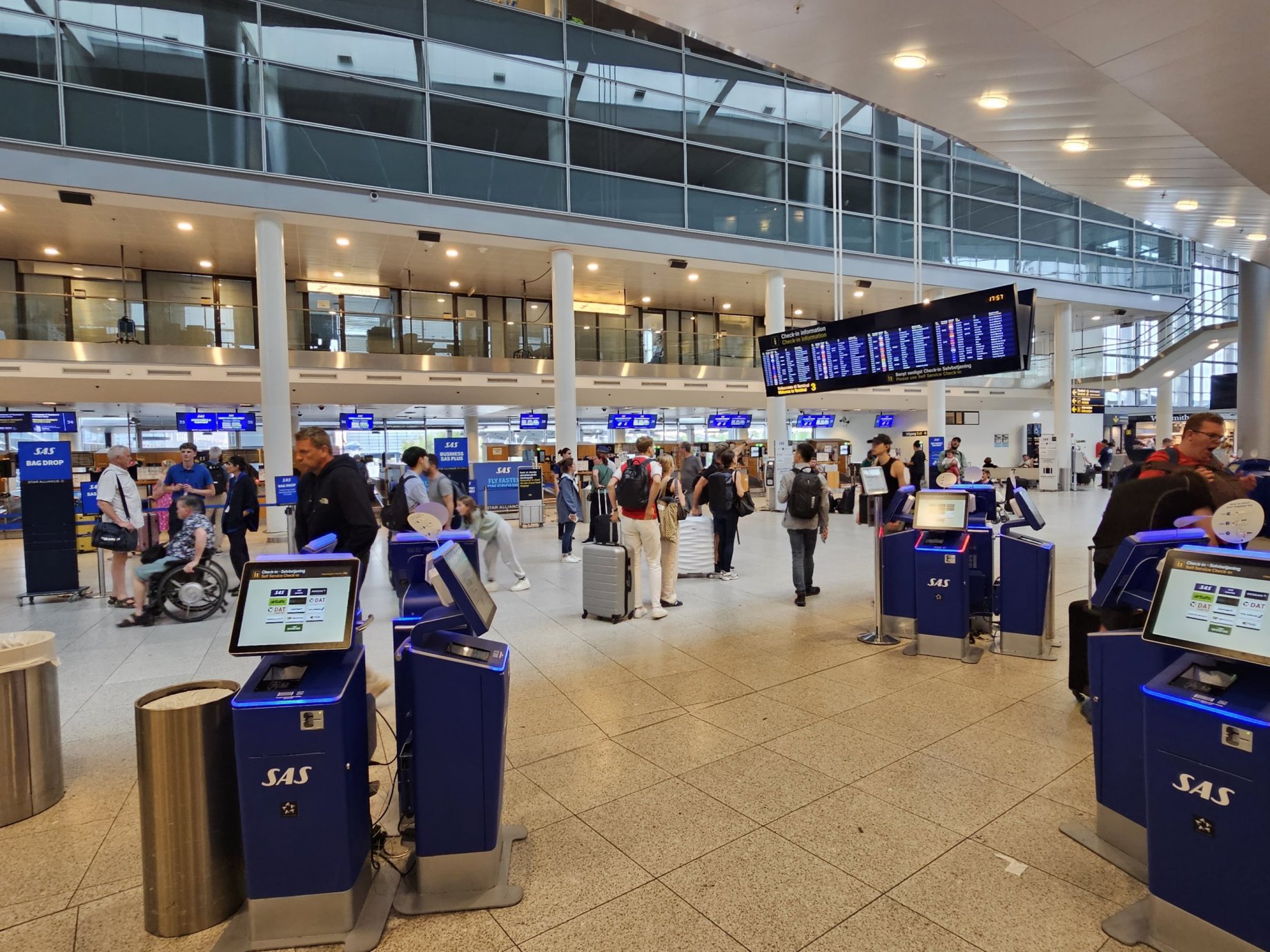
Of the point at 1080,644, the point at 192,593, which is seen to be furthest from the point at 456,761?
the point at 192,593

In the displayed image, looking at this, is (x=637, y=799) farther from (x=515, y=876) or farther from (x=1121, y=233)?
(x=1121, y=233)

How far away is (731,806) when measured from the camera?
320 cm

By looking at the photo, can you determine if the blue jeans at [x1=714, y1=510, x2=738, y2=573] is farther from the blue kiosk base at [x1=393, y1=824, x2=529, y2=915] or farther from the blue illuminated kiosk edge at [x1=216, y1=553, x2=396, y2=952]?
the blue illuminated kiosk edge at [x1=216, y1=553, x2=396, y2=952]

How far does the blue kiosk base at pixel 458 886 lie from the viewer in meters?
2.54

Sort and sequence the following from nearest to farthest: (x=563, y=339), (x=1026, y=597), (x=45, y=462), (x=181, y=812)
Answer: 1. (x=181, y=812)
2. (x=1026, y=597)
3. (x=45, y=462)
4. (x=563, y=339)

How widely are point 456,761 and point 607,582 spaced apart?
4.15 meters

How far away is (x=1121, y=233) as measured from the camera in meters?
23.8

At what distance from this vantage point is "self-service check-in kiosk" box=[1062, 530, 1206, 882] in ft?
8.86

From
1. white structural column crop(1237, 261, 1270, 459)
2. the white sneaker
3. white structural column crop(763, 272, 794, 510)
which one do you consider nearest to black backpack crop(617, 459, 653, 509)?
the white sneaker

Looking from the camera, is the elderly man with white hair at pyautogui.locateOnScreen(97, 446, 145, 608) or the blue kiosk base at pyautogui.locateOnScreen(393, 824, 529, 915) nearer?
the blue kiosk base at pyautogui.locateOnScreen(393, 824, 529, 915)

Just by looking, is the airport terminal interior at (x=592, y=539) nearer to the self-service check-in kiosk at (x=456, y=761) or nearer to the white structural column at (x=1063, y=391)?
the self-service check-in kiosk at (x=456, y=761)

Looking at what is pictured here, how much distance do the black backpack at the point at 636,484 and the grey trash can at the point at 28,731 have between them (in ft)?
14.3

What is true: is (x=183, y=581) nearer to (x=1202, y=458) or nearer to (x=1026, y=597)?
(x=1026, y=597)

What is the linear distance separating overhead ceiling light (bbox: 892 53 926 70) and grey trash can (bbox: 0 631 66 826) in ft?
19.9
